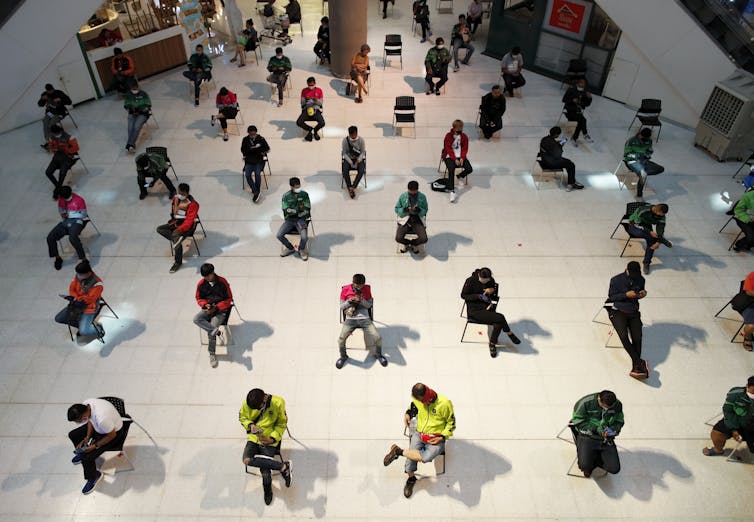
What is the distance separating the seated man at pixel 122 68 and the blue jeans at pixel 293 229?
21.2ft

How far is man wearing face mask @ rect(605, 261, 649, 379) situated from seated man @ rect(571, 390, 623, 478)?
1.50 m

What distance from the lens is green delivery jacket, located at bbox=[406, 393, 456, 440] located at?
5742 millimetres

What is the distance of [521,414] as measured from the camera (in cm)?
681

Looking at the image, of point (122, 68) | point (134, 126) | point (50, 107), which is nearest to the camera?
point (50, 107)

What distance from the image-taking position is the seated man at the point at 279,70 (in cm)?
1252

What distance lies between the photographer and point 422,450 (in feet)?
19.5

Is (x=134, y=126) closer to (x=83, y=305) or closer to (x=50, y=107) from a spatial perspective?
(x=50, y=107)

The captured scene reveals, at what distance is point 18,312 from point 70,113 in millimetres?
6147

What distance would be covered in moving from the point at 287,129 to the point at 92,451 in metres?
7.83

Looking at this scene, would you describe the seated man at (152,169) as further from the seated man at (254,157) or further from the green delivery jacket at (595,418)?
the green delivery jacket at (595,418)

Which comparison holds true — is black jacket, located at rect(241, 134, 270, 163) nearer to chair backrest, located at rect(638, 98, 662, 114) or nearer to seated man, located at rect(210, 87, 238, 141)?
seated man, located at rect(210, 87, 238, 141)

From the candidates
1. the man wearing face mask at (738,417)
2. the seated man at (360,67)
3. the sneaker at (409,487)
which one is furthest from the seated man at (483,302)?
the seated man at (360,67)

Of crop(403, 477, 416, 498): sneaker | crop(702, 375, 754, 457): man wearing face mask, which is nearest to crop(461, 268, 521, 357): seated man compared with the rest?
crop(403, 477, 416, 498): sneaker

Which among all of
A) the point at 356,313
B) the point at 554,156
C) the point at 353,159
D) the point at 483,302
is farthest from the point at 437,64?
the point at 356,313
